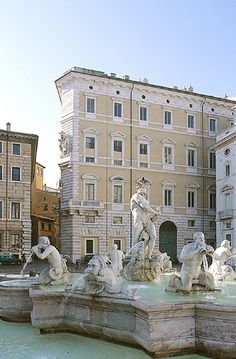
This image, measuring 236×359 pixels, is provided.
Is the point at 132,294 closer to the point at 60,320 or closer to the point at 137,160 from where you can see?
the point at 60,320

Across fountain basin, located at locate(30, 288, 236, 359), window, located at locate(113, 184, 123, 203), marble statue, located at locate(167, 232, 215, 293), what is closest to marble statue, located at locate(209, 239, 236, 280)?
marble statue, located at locate(167, 232, 215, 293)

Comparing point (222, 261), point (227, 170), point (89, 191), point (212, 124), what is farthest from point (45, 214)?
point (222, 261)

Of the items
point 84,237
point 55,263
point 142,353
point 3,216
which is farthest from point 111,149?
point 142,353

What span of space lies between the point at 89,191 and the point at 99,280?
3099 centimetres

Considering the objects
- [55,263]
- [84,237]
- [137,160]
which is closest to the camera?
[55,263]

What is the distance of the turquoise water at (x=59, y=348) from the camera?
6.39 m

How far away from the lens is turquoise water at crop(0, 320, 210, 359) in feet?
21.0

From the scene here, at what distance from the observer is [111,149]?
3928cm

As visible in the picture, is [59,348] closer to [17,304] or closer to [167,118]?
[17,304]

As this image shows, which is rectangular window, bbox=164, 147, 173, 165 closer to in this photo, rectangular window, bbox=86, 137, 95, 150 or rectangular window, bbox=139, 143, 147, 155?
rectangular window, bbox=139, 143, 147, 155

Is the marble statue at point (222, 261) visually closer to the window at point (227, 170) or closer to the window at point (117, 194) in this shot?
the window at point (117, 194)

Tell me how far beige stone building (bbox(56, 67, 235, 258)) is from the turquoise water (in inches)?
1154

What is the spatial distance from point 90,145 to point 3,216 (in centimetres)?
925

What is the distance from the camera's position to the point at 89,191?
125 ft
